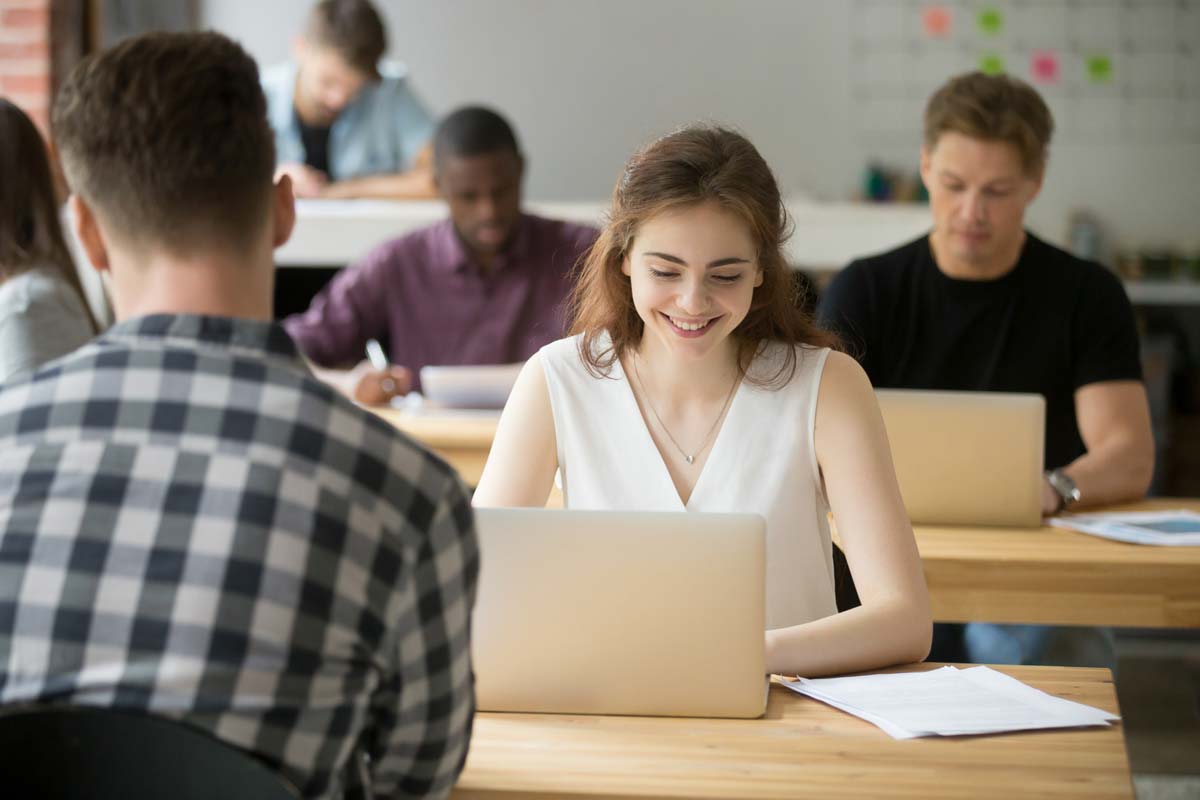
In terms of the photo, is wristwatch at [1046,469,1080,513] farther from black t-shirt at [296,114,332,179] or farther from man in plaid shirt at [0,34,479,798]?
black t-shirt at [296,114,332,179]

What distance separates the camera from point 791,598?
1.84 metres

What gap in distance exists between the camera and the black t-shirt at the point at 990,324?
2.70m

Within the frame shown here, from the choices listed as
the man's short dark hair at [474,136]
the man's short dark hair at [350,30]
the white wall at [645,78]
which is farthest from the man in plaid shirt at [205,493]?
the white wall at [645,78]

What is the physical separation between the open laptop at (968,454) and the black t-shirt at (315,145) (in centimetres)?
324

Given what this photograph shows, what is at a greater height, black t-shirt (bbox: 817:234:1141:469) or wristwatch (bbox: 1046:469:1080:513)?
black t-shirt (bbox: 817:234:1141:469)

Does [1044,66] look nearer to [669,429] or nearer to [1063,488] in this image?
[1063,488]

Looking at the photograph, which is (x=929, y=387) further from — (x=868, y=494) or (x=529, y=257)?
(x=529, y=257)

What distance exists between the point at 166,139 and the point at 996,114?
1.92 m

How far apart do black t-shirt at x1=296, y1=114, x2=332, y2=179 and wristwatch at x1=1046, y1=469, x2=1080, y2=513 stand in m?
3.26

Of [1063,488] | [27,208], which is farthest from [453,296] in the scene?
[1063,488]

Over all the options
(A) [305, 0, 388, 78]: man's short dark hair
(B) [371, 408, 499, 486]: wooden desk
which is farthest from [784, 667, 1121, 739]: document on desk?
(A) [305, 0, 388, 78]: man's short dark hair

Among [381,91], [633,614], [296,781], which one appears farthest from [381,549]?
[381,91]

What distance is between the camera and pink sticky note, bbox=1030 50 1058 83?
586 cm

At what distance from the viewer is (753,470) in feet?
6.07
